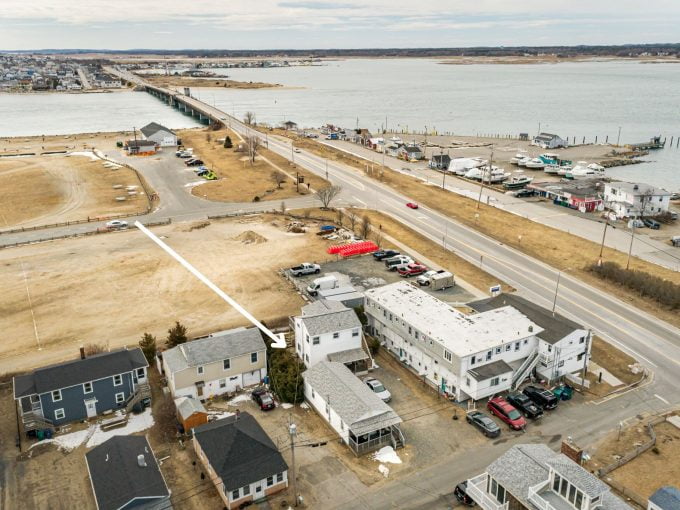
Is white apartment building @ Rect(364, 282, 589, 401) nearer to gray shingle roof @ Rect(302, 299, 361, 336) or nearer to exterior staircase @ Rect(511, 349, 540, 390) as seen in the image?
exterior staircase @ Rect(511, 349, 540, 390)

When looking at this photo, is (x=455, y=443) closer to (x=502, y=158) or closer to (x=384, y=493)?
(x=384, y=493)

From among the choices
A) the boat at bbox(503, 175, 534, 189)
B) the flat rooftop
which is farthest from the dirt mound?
the boat at bbox(503, 175, 534, 189)

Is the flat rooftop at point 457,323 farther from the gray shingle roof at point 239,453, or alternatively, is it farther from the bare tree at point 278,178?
the bare tree at point 278,178

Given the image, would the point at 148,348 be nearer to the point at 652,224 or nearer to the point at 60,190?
the point at 60,190

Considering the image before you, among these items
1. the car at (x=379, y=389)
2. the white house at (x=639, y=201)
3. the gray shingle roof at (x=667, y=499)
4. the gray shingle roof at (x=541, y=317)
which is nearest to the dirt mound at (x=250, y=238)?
the gray shingle roof at (x=541, y=317)

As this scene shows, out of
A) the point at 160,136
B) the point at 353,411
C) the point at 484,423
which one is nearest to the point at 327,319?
the point at 353,411

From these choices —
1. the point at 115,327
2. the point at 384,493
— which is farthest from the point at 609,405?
the point at 115,327
